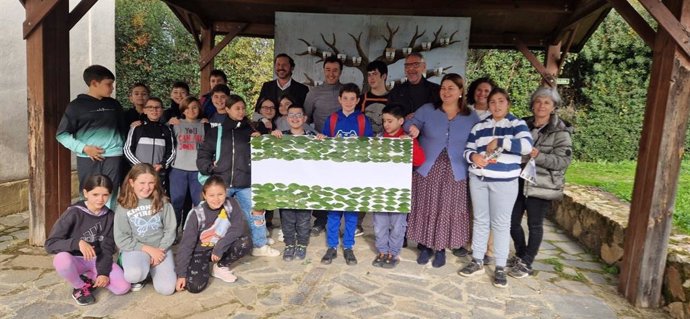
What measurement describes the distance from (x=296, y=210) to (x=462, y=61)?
3.90m

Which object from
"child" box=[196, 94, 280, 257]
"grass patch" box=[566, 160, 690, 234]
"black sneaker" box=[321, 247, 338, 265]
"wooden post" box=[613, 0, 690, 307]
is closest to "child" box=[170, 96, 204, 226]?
"child" box=[196, 94, 280, 257]

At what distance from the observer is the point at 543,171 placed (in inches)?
140

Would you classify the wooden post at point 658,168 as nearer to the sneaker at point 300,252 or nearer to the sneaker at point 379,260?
the sneaker at point 379,260

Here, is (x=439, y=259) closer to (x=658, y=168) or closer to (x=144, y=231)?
(x=658, y=168)

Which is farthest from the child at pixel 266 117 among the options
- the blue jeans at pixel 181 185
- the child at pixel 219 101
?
the blue jeans at pixel 181 185

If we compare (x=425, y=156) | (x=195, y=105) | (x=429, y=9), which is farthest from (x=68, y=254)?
(x=429, y=9)

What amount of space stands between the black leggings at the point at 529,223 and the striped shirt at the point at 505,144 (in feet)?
1.20

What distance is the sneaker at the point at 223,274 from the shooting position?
135 inches

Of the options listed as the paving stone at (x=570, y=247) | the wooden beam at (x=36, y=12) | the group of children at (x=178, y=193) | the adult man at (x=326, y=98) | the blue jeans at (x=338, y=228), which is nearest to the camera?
the group of children at (x=178, y=193)

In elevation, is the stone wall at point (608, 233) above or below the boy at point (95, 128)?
below

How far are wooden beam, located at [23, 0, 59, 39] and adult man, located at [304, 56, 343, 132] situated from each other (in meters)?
2.30

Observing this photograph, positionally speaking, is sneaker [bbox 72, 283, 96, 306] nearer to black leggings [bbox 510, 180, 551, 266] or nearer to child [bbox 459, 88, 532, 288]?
child [bbox 459, 88, 532, 288]

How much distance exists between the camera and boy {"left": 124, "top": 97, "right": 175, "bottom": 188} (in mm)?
A: 3928

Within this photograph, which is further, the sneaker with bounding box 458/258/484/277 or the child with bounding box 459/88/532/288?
the sneaker with bounding box 458/258/484/277
